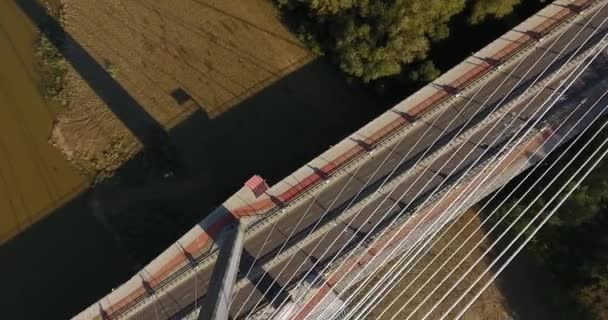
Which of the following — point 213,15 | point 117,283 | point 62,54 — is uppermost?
point 62,54

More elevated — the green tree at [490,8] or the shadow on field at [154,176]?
the shadow on field at [154,176]

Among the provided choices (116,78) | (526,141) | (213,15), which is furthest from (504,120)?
(116,78)

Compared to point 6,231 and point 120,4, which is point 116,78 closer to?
point 120,4

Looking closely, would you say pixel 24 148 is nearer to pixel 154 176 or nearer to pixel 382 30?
pixel 154 176

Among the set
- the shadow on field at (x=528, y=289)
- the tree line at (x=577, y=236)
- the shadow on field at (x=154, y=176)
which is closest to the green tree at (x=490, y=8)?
the shadow on field at (x=154, y=176)

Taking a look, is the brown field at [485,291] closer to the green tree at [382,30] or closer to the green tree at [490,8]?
the green tree at [382,30]

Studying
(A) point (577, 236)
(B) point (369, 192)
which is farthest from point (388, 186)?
(A) point (577, 236)

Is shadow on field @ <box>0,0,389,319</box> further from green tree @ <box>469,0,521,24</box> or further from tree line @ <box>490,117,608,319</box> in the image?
tree line @ <box>490,117,608,319</box>
